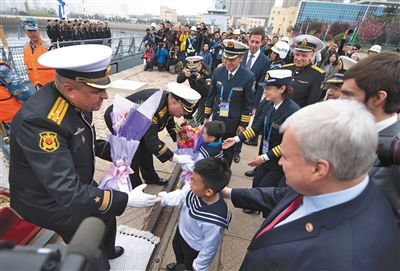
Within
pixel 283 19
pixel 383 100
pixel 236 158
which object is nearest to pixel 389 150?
pixel 383 100

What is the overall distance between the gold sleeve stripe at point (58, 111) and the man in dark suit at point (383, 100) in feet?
6.54

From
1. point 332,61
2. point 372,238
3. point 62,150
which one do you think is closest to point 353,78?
point 372,238

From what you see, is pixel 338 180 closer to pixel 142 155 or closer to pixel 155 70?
pixel 142 155

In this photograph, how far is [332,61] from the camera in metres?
7.03

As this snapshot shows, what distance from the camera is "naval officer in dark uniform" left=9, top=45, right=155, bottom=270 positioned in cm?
140

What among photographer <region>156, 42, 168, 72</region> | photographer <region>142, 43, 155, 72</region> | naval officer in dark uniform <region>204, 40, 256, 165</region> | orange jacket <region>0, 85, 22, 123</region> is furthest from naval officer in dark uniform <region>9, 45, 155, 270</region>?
photographer <region>142, 43, 155, 72</region>

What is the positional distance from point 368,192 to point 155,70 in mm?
12027

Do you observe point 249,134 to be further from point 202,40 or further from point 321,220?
point 202,40

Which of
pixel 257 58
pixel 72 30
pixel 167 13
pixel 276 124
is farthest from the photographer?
pixel 167 13

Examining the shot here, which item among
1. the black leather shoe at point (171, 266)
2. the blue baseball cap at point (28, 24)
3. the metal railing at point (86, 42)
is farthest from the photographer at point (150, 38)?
the black leather shoe at point (171, 266)

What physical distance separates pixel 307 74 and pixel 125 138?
3.33 meters

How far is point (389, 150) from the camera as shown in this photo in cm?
123

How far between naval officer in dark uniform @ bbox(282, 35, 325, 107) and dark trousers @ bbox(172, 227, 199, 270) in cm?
316

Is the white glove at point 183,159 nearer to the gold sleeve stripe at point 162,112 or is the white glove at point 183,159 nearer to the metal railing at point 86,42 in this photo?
the gold sleeve stripe at point 162,112
